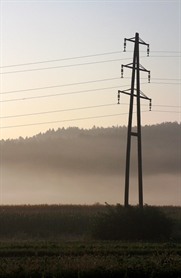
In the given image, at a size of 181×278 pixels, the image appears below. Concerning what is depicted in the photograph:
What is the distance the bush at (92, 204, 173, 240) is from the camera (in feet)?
168

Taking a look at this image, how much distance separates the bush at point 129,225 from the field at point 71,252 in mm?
1805

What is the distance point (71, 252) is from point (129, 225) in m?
16.0

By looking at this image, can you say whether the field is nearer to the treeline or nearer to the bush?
the treeline

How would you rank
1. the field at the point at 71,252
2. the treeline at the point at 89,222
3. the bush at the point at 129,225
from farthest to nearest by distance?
the treeline at the point at 89,222
the bush at the point at 129,225
the field at the point at 71,252

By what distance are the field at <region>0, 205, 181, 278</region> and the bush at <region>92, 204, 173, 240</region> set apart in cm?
181

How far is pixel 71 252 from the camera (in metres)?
35.8

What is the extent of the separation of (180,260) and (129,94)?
90.1 feet

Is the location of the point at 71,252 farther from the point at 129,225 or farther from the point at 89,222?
the point at 89,222

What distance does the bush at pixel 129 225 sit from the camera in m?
51.2

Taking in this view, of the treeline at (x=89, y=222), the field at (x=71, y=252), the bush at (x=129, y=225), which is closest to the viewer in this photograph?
the field at (x=71, y=252)

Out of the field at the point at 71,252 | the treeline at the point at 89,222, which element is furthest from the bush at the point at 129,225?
the field at the point at 71,252

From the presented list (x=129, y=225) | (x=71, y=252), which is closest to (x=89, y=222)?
(x=129, y=225)

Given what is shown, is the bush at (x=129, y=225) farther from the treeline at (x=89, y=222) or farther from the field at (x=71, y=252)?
the field at (x=71, y=252)

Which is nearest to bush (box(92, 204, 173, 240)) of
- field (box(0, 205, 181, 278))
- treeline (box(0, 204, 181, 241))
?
treeline (box(0, 204, 181, 241))
